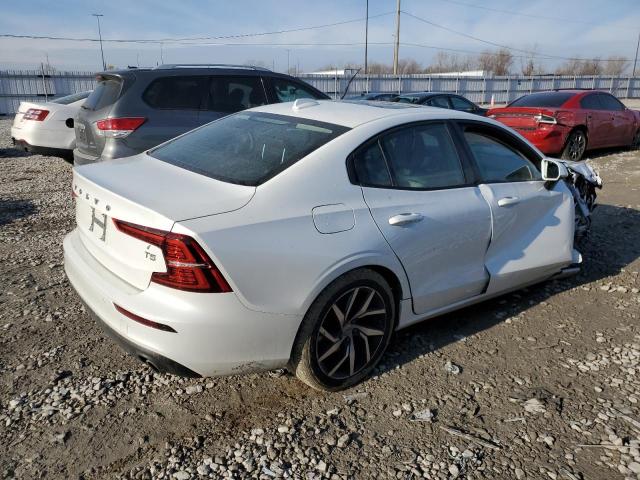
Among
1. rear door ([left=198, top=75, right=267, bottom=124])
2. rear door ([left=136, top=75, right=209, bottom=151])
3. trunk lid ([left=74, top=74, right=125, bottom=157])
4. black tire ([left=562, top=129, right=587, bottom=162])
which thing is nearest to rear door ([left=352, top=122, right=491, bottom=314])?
rear door ([left=136, top=75, right=209, bottom=151])

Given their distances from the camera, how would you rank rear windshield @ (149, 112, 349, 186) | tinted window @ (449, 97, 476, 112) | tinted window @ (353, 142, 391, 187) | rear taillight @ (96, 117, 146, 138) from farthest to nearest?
tinted window @ (449, 97, 476, 112) < rear taillight @ (96, 117, 146, 138) < tinted window @ (353, 142, 391, 187) < rear windshield @ (149, 112, 349, 186)

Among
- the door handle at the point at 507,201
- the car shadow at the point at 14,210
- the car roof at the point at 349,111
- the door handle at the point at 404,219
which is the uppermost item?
the car roof at the point at 349,111

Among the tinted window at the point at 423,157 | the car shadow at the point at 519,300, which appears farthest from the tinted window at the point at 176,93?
the car shadow at the point at 519,300

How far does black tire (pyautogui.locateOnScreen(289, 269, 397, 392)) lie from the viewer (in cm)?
266

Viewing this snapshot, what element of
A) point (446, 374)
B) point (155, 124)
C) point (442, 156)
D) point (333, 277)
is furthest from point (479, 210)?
point (155, 124)

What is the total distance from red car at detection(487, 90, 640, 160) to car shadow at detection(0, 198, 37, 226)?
8.19 metres

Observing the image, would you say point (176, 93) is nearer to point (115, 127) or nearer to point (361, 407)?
point (115, 127)

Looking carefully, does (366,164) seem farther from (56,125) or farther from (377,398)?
(56,125)

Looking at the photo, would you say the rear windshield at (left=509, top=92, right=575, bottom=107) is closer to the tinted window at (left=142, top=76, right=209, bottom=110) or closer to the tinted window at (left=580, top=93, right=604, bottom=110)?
the tinted window at (left=580, top=93, right=604, bottom=110)

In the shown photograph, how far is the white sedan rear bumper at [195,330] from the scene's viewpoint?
229cm

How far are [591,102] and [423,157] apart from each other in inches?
347

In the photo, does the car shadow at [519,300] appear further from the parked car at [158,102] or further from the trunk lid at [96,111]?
the trunk lid at [96,111]

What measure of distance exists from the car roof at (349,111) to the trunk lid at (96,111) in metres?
3.00

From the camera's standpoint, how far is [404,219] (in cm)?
292
